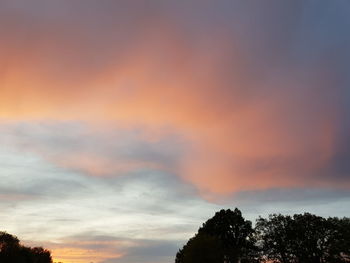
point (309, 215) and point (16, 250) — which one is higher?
point (309, 215)

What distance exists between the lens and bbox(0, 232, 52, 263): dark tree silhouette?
133 metres

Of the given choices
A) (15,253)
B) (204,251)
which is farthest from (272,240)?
(15,253)

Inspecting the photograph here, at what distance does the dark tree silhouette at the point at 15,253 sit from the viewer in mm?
132875

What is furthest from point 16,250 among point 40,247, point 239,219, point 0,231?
point 239,219

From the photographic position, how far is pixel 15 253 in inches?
5315

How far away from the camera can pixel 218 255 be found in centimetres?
12156

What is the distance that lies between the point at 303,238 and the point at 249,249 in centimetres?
1895

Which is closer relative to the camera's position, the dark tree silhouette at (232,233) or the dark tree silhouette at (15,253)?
the dark tree silhouette at (15,253)

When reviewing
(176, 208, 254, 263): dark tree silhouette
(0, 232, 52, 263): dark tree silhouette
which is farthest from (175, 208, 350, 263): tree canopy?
(0, 232, 52, 263): dark tree silhouette

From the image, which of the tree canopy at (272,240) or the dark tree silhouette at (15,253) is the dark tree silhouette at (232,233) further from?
the dark tree silhouette at (15,253)

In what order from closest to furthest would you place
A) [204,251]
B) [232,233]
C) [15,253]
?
1. [204,251]
2. [15,253]
3. [232,233]

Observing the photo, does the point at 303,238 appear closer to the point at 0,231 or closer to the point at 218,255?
the point at 218,255

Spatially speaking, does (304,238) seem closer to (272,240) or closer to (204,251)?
(272,240)

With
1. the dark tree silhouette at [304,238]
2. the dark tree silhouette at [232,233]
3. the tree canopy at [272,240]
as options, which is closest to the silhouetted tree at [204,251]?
the tree canopy at [272,240]
